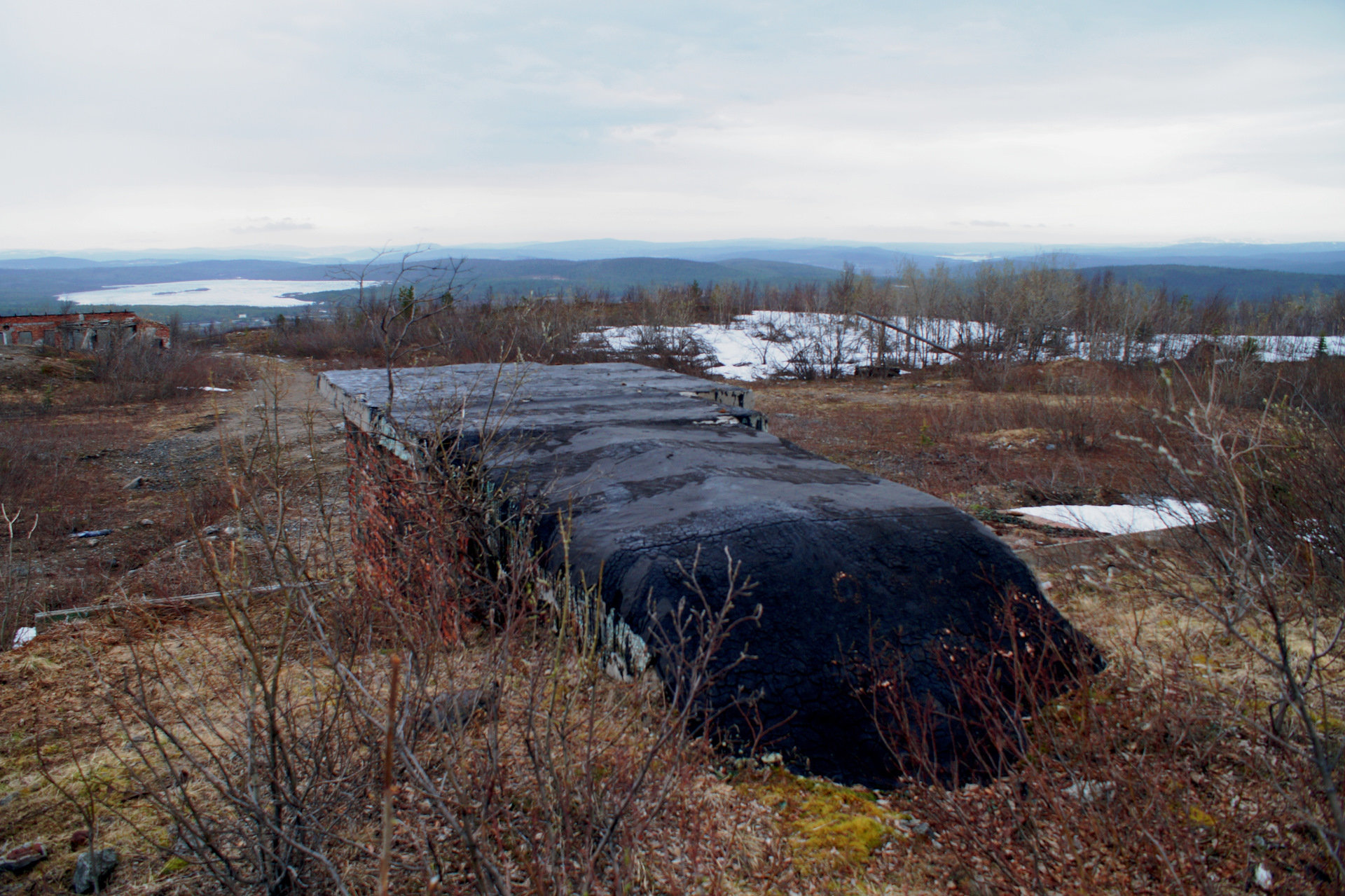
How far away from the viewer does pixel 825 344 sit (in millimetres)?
24859

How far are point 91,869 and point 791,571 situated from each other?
6.79 ft

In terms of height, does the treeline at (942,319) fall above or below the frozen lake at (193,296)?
below

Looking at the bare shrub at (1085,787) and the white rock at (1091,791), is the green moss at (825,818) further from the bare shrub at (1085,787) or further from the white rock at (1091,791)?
the white rock at (1091,791)

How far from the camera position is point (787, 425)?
14047 mm

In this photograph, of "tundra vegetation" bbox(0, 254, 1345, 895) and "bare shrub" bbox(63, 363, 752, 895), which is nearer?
"bare shrub" bbox(63, 363, 752, 895)

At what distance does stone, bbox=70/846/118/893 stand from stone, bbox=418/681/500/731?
888 mm

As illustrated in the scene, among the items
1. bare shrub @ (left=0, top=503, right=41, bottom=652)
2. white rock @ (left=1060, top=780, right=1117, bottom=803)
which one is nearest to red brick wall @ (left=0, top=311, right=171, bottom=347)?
bare shrub @ (left=0, top=503, right=41, bottom=652)

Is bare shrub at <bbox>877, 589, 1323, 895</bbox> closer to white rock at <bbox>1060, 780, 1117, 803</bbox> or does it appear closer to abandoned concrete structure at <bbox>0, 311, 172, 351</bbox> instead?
Answer: white rock at <bbox>1060, 780, 1117, 803</bbox>

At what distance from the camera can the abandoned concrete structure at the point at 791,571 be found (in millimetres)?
2160

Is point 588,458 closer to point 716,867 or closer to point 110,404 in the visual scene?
point 716,867

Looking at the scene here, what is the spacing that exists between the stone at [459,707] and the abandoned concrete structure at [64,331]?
80.0 feet

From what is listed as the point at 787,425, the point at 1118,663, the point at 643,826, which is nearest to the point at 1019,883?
the point at 643,826

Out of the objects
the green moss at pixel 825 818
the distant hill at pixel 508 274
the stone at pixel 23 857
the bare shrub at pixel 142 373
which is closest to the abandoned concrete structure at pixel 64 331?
the bare shrub at pixel 142 373

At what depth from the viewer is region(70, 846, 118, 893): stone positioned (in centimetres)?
190
